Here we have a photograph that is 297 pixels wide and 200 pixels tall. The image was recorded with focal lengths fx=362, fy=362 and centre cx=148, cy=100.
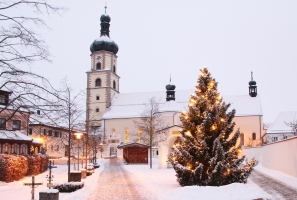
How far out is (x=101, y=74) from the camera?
247 ft

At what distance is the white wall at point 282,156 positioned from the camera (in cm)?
2159

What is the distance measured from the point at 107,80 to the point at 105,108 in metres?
5.79

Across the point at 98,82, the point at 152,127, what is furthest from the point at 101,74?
the point at 152,127

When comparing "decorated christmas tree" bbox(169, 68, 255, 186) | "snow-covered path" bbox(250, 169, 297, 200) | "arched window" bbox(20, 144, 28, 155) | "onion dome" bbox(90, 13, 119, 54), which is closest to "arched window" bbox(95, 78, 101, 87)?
"onion dome" bbox(90, 13, 119, 54)

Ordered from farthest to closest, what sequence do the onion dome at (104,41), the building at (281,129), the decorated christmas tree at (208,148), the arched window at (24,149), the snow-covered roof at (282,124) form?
the onion dome at (104,41) < the snow-covered roof at (282,124) < the building at (281,129) < the arched window at (24,149) < the decorated christmas tree at (208,148)

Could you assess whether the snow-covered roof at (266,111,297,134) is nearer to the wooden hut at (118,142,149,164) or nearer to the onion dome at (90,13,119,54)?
the wooden hut at (118,142,149,164)

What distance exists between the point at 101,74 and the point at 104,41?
269 inches

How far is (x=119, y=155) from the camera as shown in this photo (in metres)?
69.8

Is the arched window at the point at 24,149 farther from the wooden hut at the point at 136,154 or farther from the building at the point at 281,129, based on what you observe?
the building at the point at 281,129

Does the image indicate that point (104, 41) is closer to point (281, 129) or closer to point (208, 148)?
point (281, 129)

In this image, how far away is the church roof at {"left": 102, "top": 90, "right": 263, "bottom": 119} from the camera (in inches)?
2539

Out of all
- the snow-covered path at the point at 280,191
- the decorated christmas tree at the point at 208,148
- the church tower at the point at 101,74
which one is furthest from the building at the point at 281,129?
the decorated christmas tree at the point at 208,148

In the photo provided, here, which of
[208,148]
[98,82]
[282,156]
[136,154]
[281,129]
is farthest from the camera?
[98,82]

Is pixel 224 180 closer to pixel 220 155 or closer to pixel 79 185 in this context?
pixel 220 155
